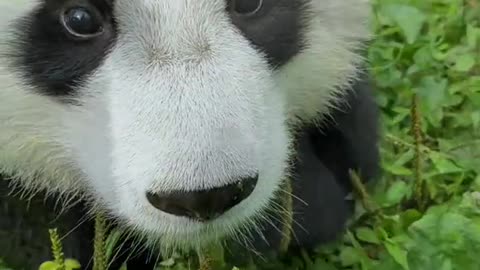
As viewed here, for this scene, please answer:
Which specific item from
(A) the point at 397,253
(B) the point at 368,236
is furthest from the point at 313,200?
(A) the point at 397,253

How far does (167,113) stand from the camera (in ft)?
6.76

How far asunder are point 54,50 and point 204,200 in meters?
0.44

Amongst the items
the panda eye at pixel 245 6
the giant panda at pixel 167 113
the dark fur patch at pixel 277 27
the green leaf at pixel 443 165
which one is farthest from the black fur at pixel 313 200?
the panda eye at pixel 245 6

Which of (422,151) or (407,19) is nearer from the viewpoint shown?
(422,151)

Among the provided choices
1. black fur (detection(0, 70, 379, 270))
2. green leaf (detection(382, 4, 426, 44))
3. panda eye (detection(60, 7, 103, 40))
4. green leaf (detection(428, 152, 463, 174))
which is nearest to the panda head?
panda eye (detection(60, 7, 103, 40))

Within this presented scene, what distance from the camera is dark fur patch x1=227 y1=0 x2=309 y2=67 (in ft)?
7.47

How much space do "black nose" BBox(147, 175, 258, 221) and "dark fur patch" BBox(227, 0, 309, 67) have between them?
0.30m

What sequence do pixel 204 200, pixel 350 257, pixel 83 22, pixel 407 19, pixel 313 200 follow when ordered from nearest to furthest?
pixel 204 200 → pixel 83 22 → pixel 350 257 → pixel 313 200 → pixel 407 19

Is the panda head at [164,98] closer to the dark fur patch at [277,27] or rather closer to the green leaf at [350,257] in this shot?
the dark fur patch at [277,27]

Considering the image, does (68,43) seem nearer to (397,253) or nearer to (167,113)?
(167,113)

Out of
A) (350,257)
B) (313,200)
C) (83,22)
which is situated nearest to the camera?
(83,22)

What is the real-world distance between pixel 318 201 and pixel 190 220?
780mm

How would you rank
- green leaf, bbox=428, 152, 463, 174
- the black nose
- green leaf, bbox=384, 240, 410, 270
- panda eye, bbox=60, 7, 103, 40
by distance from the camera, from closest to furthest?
the black nose < panda eye, bbox=60, 7, 103, 40 < green leaf, bbox=384, 240, 410, 270 < green leaf, bbox=428, 152, 463, 174

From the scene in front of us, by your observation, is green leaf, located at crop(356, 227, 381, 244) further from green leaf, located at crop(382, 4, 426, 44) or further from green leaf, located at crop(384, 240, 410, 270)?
green leaf, located at crop(382, 4, 426, 44)
